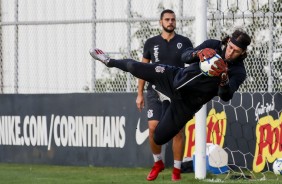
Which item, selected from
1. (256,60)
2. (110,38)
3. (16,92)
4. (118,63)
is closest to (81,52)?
(110,38)

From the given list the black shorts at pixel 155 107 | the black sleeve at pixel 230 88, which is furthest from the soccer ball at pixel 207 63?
the black shorts at pixel 155 107

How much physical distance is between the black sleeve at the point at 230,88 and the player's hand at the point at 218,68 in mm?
294

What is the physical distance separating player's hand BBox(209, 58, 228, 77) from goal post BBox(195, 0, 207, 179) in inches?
86.9

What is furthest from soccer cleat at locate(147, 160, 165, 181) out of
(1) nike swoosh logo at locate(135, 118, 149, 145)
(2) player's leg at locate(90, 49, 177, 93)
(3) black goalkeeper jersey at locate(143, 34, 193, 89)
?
(1) nike swoosh logo at locate(135, 118, 149, 145)

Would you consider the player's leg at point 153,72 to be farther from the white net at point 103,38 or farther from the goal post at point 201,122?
the white net at point 103,38

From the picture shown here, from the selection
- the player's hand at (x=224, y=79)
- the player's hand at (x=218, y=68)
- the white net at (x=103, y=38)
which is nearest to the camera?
the player's hand at (x=218, y=68)

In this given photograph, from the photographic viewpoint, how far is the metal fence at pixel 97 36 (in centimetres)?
1374

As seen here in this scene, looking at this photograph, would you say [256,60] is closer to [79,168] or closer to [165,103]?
[165,103]

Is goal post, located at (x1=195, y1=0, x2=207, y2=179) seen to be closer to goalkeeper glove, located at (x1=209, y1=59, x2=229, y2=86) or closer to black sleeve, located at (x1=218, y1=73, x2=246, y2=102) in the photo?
black sleeve, located at (x1=218, y1=73, x2=246, y2=102)

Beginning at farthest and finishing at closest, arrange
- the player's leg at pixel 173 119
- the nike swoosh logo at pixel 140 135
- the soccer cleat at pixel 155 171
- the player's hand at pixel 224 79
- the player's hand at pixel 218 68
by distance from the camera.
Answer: the nike swoosh logo at pixel 140 135 < the soccer cleat at pixel 155 171 < the player's leg at pixel 173 119 < the player's hand at pixel 224 79 < the player's hand at pixel 218 68

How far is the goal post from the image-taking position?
1175 centimetres

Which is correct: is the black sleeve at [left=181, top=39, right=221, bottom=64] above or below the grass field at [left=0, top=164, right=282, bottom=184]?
above

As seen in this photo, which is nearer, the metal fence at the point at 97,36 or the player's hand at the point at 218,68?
the player's hand at the point at 218,68

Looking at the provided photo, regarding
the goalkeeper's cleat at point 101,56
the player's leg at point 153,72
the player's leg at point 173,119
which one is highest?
the goalkeeper's cleat at point 101,56
